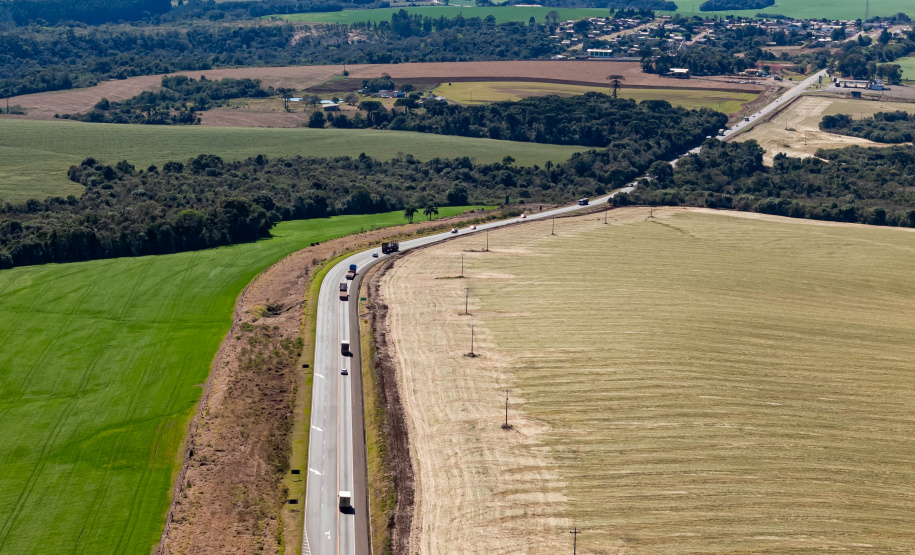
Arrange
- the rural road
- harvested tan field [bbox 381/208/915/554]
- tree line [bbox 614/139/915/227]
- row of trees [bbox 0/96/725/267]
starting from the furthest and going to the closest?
tree line [bbox 614/139/915/227] < row of trees [bbox 0/96/725/267] < the rural road < harvested tan field [bbox 381/208/915/554]

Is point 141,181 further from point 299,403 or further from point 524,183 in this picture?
point 299,403

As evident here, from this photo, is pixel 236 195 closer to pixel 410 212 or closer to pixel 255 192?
pixel 255 192

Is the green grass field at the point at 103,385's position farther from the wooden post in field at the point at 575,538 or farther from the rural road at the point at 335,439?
the wooden post in field at the point at 575,538

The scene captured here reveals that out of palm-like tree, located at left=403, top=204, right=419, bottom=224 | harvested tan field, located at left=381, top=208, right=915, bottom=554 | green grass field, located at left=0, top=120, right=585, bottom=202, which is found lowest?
harvested tan field, located at left=381, top=208, right=915, bottom=554

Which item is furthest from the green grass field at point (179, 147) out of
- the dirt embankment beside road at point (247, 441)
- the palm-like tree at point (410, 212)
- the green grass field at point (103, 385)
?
the dirt embankment beside road at point (247, 441)

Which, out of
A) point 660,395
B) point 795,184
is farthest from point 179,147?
point 660,395

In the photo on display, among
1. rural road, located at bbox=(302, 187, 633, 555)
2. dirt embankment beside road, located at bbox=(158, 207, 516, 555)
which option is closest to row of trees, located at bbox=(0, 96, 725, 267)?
dirt embankment beside road, located at bbox=(158, 207, 516, 555)

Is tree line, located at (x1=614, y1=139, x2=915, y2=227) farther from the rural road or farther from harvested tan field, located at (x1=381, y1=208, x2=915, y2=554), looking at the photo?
the rural road

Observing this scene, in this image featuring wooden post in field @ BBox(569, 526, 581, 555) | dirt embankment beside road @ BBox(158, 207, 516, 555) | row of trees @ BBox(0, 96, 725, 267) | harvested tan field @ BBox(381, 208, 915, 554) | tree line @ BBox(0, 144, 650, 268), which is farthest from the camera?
row of trees @ BBox(0, 96, 725, 267)
